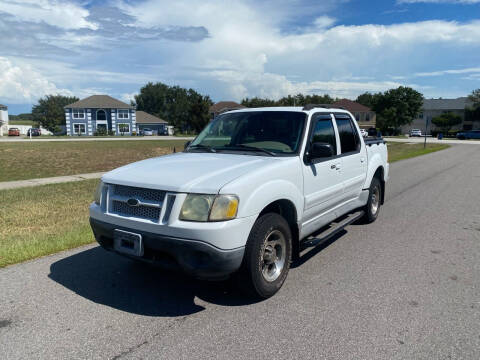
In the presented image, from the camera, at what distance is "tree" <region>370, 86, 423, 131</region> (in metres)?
72.6

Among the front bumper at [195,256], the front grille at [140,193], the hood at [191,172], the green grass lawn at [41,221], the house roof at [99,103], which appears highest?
the house roof at [99,103]

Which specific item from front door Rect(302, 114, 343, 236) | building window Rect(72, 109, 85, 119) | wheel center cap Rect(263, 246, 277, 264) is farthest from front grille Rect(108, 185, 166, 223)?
building window Rect(72, 109, 85, 119)

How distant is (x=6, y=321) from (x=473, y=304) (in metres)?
4.36

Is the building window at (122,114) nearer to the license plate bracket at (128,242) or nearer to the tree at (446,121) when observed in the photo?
the tree at (446,121)

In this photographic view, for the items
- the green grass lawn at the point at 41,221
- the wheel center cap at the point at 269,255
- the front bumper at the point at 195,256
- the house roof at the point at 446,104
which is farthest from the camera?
the house roof at the point at 446,104

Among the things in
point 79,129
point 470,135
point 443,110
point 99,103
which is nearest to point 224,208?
point 470,135

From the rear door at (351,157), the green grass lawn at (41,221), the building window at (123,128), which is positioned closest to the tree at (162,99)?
the building window at (123,128)

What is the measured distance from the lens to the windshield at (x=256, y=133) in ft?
14.2

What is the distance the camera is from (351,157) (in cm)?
536

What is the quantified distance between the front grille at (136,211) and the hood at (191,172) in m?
0.21

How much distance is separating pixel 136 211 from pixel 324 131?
2.66 metres

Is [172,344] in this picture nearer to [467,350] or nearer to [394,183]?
[467,350]

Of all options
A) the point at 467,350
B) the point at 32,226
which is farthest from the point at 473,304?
the point at 32,226

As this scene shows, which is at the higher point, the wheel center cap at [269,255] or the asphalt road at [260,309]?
the wheel center cap at [269,255]
